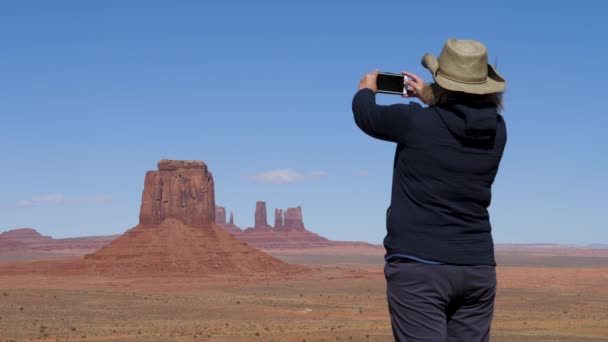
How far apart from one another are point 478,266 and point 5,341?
22171 millimetres

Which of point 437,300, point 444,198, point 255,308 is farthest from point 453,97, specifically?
point 255,308

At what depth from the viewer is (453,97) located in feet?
11.5

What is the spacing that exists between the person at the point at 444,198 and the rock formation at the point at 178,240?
62.3 m

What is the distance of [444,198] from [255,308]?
36.1m

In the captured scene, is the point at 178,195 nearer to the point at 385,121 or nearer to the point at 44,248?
the point at 385,121

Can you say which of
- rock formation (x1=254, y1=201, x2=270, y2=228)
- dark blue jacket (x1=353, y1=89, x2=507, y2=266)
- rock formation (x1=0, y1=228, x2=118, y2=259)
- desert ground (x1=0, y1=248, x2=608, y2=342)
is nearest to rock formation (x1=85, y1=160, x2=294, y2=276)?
desert ground (x1=0, y1=248, x2=608, y2=342)

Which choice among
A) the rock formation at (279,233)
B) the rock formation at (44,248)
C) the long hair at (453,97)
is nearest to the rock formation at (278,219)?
the rock formation at (279,233)

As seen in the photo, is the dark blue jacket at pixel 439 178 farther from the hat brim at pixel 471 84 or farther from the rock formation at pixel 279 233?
the rock formation at pixel 279 233

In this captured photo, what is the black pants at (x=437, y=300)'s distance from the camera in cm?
321

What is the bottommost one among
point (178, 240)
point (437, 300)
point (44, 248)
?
point (437, 300)

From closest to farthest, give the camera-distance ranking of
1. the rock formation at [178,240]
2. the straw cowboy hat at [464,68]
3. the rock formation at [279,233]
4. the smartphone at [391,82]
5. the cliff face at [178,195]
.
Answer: the straw cowboy hat at [464,68]
the smartphone at [391,82]
the rock formation at [178,240]
the cliff face at [178,195]
the rock formation at [279,233]

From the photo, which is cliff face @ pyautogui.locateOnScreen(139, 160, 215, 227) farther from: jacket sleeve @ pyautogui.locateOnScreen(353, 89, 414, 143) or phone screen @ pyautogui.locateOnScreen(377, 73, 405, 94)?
jacket sleeve @ pyautogui.locateOnScreen(353, 89, 414, 143)

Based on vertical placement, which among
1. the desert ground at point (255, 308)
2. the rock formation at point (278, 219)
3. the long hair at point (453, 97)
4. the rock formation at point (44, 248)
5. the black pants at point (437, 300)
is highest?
the rock formation at point (278, 219)

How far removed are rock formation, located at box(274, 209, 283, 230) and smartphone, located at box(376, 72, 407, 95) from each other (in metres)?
188
